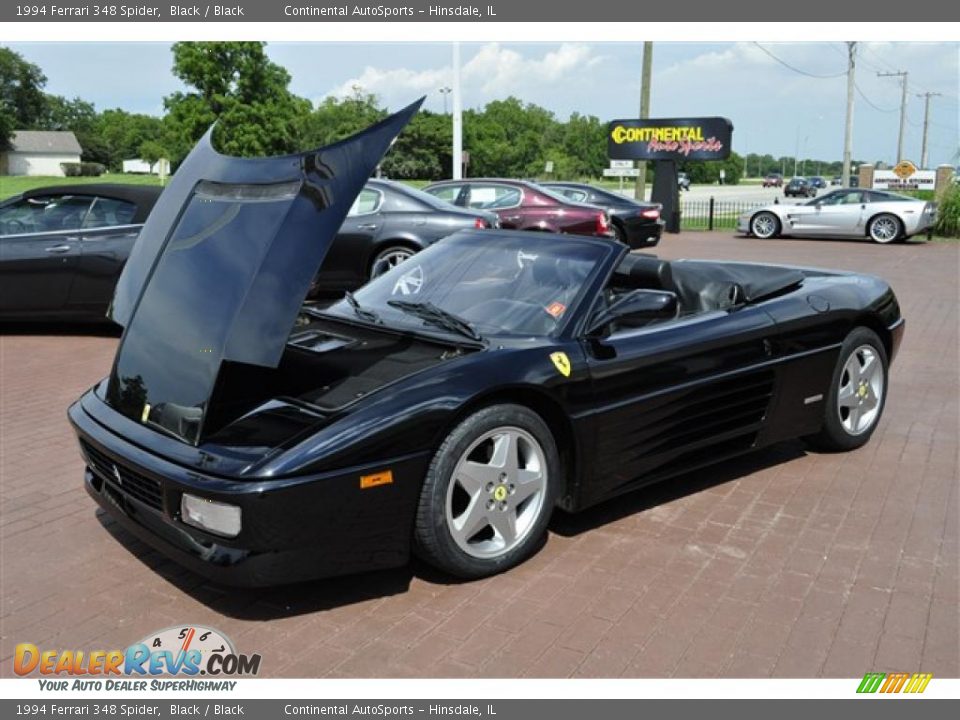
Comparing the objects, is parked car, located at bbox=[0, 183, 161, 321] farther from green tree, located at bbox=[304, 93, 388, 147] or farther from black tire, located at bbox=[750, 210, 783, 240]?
green tree, located at bbox=[304, 93, 388, 147]

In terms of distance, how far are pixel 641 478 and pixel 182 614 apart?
6.86 ft

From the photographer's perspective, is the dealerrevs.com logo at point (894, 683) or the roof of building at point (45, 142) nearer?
the dealerrevs.com logo at point (894, 683)

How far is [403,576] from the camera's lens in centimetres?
365

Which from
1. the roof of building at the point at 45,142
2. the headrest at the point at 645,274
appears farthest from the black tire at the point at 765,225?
the roof of building at the point at 45,142

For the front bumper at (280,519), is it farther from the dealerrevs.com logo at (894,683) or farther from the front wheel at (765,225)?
the front wheel at (765,225)

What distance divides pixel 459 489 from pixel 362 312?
4.22 feet

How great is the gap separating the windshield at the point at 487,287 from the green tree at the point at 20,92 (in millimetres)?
124314

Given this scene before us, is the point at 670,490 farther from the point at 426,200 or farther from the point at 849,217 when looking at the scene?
the point at 849,217

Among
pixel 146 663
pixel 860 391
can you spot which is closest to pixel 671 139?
pixel 860 391

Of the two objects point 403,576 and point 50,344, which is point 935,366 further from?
point 50,344

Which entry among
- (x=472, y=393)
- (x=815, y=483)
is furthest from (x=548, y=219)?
(x=472, y=393)

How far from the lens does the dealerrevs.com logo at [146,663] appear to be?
2979 millimetres

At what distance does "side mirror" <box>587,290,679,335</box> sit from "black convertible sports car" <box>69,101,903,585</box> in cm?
1

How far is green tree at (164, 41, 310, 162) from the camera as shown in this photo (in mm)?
67188
